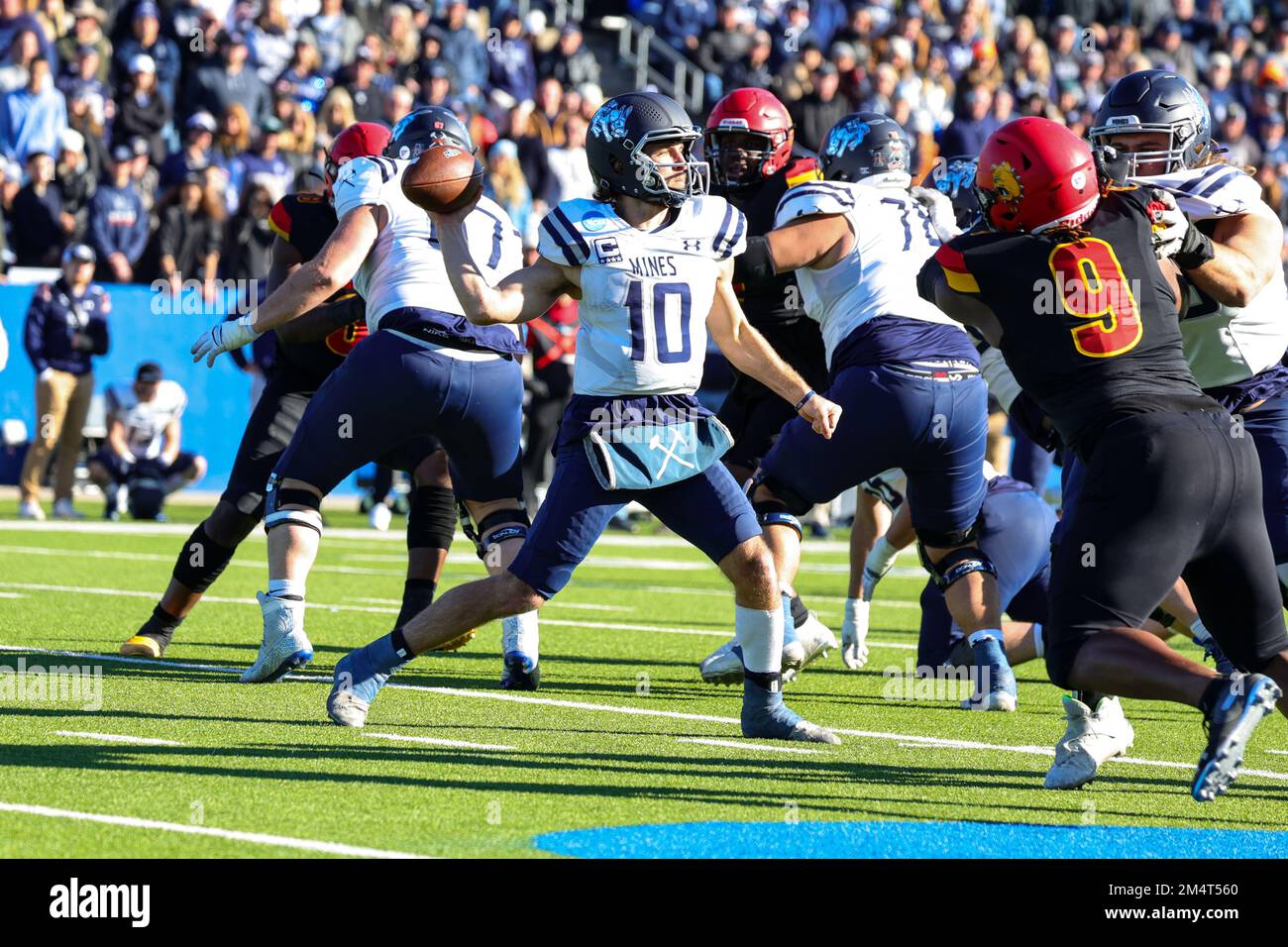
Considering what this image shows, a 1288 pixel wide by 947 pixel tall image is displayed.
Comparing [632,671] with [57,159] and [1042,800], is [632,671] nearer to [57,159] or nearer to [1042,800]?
[1042,800]

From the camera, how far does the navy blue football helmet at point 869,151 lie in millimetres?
7562

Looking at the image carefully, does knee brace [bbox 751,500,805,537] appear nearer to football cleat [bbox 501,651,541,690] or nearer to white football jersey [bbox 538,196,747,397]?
football cleat [bbox 501,651,541,690]

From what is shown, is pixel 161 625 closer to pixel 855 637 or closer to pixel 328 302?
pixel 328 302

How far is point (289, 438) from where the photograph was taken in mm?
7805

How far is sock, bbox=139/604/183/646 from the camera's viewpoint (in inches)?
313

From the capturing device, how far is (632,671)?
8.07 metres

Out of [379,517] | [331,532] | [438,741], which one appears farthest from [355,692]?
[379,517]

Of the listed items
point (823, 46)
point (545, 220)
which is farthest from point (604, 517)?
point (823, 46)

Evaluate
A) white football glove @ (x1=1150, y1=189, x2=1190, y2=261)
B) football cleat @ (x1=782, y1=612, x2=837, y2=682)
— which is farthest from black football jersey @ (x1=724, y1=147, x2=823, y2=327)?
white football glove @ (x1=1150, y1=189, x2=1190, y2=261)

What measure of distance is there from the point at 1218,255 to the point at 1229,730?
1.52m

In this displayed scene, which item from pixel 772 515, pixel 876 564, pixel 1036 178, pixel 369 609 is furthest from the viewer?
pixel 369 609

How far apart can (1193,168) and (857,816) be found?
2.51 metres

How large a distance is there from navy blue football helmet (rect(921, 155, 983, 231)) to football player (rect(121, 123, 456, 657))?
243cm

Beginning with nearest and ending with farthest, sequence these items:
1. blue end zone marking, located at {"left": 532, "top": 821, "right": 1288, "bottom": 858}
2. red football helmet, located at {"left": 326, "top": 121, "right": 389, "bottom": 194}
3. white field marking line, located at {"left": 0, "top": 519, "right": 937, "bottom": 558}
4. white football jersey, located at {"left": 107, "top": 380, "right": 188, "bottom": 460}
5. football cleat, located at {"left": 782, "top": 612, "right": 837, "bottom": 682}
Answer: blue end zone marking, located at {"left": 532, "top": 821, "right": 1288, "bottom": 858} → red football helmet, located at {"left": 326, "top": 121, "right": 389, "bottom": 194} → football cleat, located at {"left": 782, "top": 612, "right": 837, "bottom": 682} → white field marking line, located at {"left": 0, "top": 519, "right": 937, "bottom": 558} → white football jersey, located at {"left": 107, "top": 380, "right": 188, "bottom": 460}
